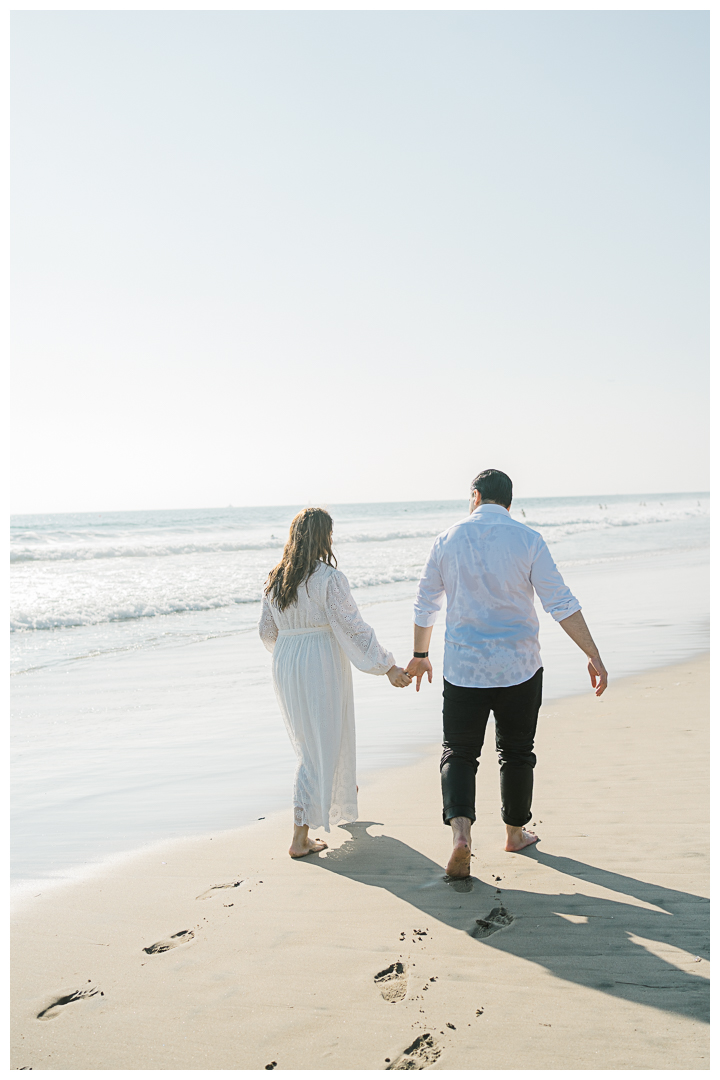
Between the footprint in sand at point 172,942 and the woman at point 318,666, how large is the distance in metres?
0.80

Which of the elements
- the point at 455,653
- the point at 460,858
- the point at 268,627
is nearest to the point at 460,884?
the point at 460,858

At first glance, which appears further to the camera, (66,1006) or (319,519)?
(319,519)

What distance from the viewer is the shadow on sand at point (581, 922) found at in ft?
8.78

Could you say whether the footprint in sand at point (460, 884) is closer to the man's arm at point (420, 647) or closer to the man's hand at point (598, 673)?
the man's arm at point (420, 647)

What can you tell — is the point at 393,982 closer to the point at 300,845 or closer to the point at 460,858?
the point at 460,858

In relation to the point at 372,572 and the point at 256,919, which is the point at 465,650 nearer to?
the point at 256,919

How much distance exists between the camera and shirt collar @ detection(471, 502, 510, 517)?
3705 millimetres

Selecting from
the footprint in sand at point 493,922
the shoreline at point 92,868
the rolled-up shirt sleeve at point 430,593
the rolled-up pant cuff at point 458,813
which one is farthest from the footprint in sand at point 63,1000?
the rolled-up shirt sleeve at point 430,593

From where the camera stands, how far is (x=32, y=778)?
5.32 m

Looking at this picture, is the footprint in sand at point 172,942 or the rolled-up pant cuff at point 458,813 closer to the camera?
the footprint in sand at point 172,942

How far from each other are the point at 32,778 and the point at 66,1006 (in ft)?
9.49

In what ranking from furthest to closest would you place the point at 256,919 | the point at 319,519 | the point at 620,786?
the point at 620,786
the point at 319,519
the point at 256,919

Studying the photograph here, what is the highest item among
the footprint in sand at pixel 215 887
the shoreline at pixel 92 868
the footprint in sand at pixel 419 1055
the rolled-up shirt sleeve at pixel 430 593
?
the rolled-up shirt sleeve at pixel 430 593
